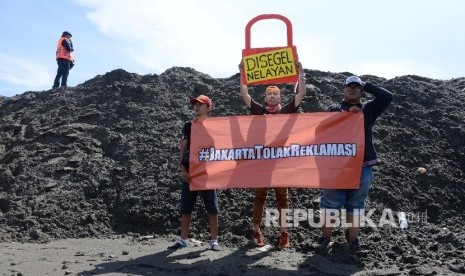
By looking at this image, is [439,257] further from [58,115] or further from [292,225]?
[58,115]

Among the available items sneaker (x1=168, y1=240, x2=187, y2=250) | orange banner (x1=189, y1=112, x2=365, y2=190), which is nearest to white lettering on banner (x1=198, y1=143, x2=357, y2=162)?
orange banner (x1=189, y1=112, x2=365, y2=190)

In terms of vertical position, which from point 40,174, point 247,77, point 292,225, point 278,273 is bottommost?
point 278,273

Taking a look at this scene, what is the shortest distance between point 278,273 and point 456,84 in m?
7.86

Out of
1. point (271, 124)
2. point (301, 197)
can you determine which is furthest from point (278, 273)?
point (301, 197)

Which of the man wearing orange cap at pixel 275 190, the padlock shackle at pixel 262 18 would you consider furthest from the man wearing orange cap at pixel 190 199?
the padlock shackle at pixel 262 18

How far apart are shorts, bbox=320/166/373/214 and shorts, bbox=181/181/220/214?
Answer: 117 centimetres

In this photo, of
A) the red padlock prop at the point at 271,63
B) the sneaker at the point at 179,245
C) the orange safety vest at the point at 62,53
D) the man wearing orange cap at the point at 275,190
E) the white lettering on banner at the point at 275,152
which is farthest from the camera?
the orange safety vest at the point at 62,53

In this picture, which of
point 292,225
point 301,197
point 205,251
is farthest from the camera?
point 301,197

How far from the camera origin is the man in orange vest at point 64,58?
12461 mm

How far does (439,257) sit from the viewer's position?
5.59 meters

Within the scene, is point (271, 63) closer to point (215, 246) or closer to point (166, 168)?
point (215, 246)

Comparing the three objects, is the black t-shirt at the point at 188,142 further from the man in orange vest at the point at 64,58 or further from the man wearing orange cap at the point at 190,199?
the man in orange vest at the point at 64,58

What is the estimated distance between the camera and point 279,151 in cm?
596

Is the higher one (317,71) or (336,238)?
(317,71)
